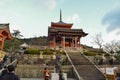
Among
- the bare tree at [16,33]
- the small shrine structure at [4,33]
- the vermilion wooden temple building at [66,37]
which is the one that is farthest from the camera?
the bare tree at [16,33]

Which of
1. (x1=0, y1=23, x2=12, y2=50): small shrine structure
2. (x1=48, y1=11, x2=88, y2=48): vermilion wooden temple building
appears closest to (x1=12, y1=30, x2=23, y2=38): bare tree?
(x1=48, y1=11, x2=88, y2=48): vermilion wooden temple building

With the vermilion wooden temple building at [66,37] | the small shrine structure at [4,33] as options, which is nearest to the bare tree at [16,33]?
the vermilion wooden temple building at [66,37]

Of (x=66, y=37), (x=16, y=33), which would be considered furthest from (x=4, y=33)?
(x=16, y=33)

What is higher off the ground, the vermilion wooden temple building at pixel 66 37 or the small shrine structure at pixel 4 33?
the vermilion wooden temple building at pixel 66 37

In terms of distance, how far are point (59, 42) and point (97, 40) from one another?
15976mm

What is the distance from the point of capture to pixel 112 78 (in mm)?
18625

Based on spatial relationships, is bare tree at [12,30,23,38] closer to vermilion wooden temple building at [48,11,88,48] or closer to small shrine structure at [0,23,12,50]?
vermilion wooden temple building at [48,11,88,48]

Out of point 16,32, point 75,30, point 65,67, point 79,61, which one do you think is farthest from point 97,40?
point 65,67

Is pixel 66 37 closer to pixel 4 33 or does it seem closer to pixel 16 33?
pixel 4 33

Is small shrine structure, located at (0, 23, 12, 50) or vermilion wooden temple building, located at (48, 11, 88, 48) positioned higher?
vermilion wooden temple building, located at (48, 11, 88, 48)

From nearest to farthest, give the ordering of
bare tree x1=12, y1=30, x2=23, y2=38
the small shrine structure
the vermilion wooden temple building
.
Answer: the small shrine structure
the vermilion wooden temple building
bare tree x1=12, y1=30, x2=23, y2=38

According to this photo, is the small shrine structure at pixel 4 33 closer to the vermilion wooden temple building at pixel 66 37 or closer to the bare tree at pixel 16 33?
the vermilion wooden temple building at pixel 66 37

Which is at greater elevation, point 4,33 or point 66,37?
point 66,37

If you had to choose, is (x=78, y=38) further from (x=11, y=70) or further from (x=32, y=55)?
(x=11, y=70)
